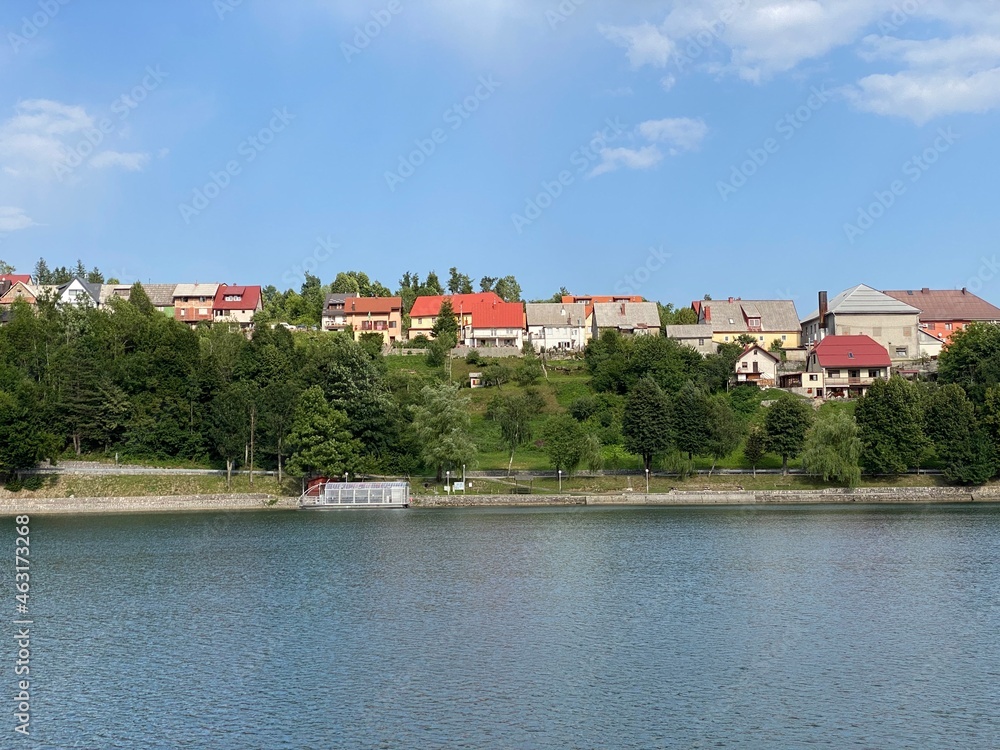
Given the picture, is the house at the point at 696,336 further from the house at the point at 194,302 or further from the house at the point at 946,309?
the house at the point at 194,302

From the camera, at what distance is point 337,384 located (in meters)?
77.7

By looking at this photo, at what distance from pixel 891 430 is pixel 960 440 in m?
4.84

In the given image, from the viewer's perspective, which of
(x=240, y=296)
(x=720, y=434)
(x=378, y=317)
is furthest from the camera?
(x=240, y=296)

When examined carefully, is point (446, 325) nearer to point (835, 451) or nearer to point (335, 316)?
point (335, 316)

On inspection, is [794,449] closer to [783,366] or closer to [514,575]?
[783,366]

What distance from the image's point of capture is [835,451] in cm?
7175

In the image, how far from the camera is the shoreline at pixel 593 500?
2805 inches

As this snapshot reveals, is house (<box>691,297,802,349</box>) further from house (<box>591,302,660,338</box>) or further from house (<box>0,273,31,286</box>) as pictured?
house (<box>0,273,31,286</box>)

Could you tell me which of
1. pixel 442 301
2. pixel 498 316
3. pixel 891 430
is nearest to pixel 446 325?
pixel 498 316

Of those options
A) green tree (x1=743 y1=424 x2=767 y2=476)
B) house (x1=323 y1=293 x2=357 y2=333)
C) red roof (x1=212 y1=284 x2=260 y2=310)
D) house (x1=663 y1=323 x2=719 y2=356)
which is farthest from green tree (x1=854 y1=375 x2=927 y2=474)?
red roof (x1=212 y1=284 x2=260 y2=310)

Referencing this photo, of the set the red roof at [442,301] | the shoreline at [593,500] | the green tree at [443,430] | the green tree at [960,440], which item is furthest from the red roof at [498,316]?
the green tree at [960,440]

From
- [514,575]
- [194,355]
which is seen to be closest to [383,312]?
[194,355]

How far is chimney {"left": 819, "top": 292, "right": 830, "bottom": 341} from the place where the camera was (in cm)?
11331

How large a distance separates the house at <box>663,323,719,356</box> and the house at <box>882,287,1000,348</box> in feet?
74.1
